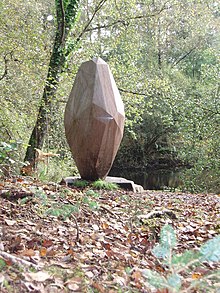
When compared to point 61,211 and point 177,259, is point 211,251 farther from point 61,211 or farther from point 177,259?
point 61,211

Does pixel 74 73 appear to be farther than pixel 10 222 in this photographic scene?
Yes

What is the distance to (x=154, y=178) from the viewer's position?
591 inches

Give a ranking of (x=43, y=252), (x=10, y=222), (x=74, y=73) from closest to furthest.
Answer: (x=43, y=252)
(x=10, y=222)
(x=74, y=73)

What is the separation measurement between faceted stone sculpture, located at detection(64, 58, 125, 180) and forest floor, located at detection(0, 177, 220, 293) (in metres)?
1.77

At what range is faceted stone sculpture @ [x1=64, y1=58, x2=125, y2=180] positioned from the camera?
17.8ft

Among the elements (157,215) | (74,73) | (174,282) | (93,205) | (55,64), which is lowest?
(157,215)

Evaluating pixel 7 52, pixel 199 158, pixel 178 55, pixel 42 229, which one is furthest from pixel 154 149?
pixel 42 229

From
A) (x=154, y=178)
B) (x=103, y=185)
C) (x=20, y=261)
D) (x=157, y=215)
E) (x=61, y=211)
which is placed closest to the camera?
(x=20, y=261)

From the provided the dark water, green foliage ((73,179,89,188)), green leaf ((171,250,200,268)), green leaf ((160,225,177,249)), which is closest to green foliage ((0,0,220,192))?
the dark water

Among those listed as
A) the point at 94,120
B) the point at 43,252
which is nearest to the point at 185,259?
the point at 43,252

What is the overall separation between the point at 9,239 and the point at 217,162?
800 cm

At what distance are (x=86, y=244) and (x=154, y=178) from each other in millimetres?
12978

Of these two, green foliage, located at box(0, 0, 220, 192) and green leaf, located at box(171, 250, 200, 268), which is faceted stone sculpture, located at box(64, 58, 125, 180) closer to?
green foliage, located at box(0, 0, 220, 192)

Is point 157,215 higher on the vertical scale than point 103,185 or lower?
higher
